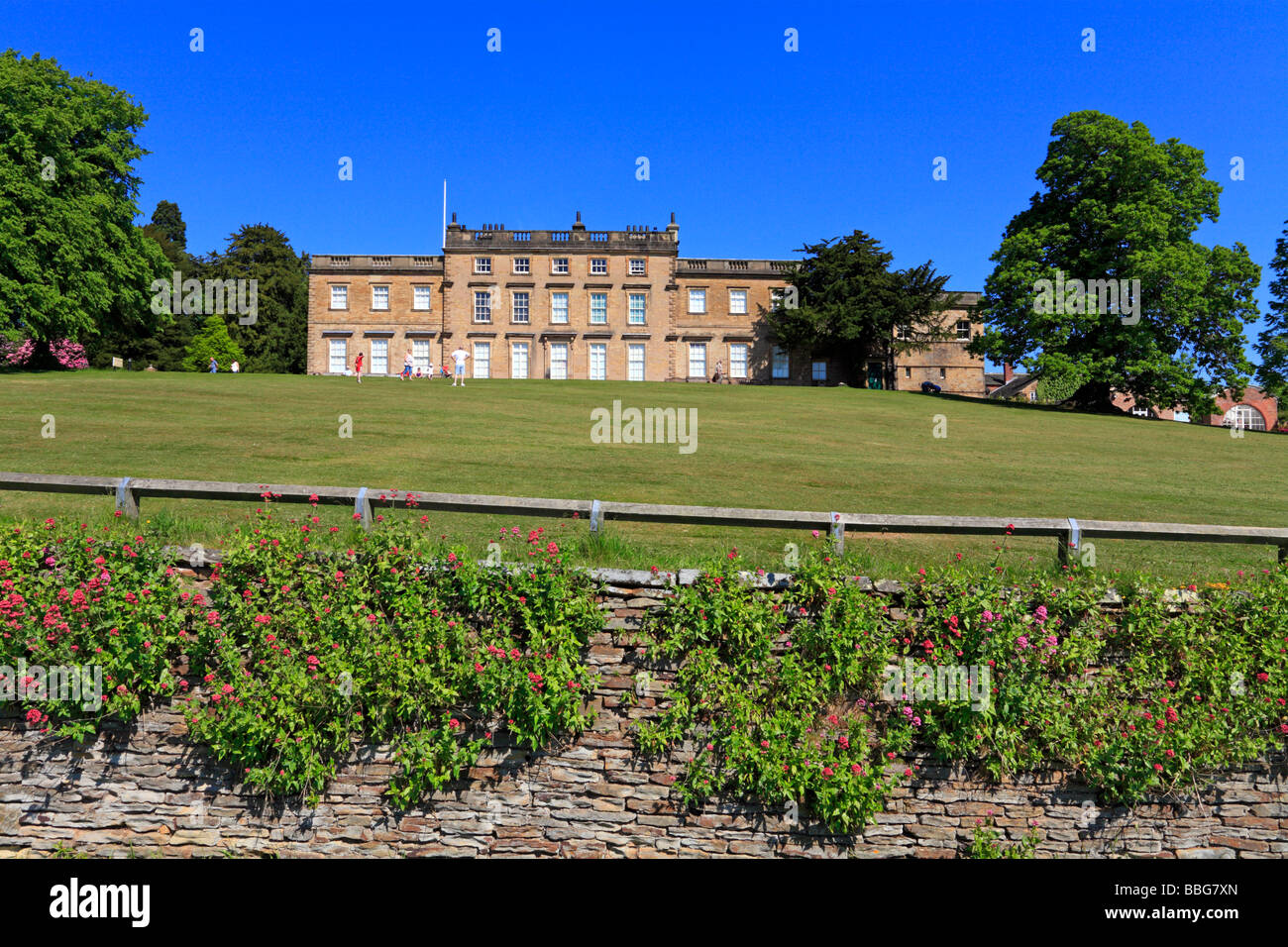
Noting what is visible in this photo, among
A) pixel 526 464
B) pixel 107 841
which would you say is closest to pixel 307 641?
pixel 107 841

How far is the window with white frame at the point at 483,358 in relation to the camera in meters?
51.5

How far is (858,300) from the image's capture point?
149ft


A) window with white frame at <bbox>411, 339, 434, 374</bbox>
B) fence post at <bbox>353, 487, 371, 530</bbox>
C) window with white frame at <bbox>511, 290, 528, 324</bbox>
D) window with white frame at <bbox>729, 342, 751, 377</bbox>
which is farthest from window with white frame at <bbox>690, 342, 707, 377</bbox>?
fence post at <bbox>353, 487, 371, 530</bbox>

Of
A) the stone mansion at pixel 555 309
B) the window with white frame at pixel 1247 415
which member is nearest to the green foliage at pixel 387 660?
the stone mansion at pixel 555 309

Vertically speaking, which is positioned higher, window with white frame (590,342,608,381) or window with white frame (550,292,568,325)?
window with white frame (550,292,568,325)

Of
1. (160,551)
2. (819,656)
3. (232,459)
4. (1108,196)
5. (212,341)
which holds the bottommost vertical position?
(819,656)

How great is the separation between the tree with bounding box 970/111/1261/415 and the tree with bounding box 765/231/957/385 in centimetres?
1041

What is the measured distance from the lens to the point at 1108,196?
34250mm

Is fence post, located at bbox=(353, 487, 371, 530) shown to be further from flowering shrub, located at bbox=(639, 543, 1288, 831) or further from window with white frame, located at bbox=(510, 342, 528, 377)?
window with white frame, located at bbox=(510, 342, 528, 377)

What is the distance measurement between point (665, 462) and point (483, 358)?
125 feet

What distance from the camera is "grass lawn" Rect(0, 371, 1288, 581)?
9625 mm

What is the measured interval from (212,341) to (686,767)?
→ 5986cm

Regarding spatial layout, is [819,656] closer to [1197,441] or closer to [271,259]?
[1197,441]
